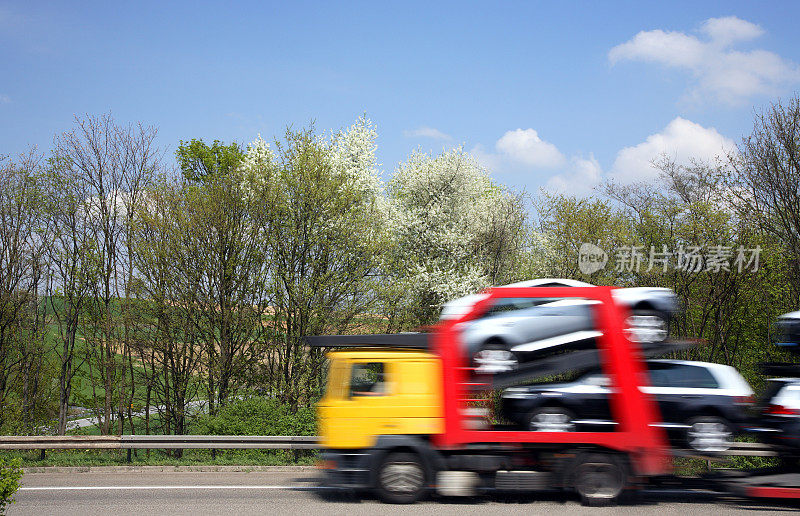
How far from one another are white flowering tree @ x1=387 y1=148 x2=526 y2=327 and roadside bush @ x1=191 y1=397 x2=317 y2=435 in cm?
1423

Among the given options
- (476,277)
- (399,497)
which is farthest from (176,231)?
(399,497)

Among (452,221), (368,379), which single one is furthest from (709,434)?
(452,221)

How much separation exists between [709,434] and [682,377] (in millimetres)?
909

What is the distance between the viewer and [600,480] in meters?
9.69

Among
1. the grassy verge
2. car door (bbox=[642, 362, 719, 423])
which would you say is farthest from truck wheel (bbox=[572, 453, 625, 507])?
the grassy verge

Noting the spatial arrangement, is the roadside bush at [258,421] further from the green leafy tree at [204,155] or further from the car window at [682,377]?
the green leafy tree at [204,155]

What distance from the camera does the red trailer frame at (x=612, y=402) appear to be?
9469 millimetres

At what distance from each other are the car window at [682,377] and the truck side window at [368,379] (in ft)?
13.9

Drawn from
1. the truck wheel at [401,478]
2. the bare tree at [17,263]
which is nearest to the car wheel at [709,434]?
the truck wheel at [401,478]

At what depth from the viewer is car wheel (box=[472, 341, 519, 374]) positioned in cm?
953

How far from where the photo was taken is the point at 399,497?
9.93 meters

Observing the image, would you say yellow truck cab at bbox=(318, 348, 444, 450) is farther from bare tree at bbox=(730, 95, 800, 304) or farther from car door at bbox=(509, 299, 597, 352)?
bare tree at bbox=(730, 95, 800, 304)

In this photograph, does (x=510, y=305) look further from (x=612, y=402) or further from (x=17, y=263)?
(x=17, y=263)

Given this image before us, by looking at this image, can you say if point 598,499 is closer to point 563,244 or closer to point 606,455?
point 606,455
